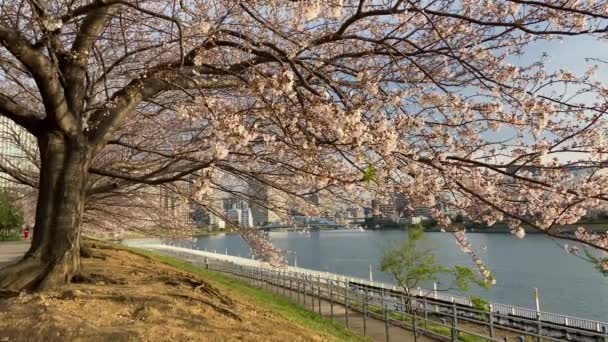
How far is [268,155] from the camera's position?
8195mm

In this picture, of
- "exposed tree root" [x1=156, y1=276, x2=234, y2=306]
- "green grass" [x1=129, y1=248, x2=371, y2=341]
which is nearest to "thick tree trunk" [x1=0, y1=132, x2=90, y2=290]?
"exposed tree root" [x1=156, y1=276, x2=234, y2=306]

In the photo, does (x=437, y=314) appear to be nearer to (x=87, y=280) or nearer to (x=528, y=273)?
(x=87, y=280)

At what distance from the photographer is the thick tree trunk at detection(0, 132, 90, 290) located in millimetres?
6648

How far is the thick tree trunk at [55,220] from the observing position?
21.8ft

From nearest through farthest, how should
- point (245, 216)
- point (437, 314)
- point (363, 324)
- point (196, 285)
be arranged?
point (196, 285) < point (363, 324) < point (245, 216) < point (437, 314)

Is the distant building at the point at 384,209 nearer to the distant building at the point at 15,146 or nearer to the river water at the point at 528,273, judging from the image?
the river water at the point at 528,273

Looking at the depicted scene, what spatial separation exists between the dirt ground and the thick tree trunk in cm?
37

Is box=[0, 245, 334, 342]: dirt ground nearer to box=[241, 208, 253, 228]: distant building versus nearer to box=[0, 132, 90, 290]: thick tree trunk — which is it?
box=[0, 132, 90, 290]: thick tree trunk

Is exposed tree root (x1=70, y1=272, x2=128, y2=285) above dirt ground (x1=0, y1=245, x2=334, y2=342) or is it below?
above

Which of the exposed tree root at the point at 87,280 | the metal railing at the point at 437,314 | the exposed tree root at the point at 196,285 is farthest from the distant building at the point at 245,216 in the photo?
the exposed tree root at the point at 87,280

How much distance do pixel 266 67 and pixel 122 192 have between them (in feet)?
26.3

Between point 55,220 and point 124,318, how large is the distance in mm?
1877

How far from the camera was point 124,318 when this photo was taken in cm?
588

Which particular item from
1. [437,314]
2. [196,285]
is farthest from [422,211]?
[437,314]
